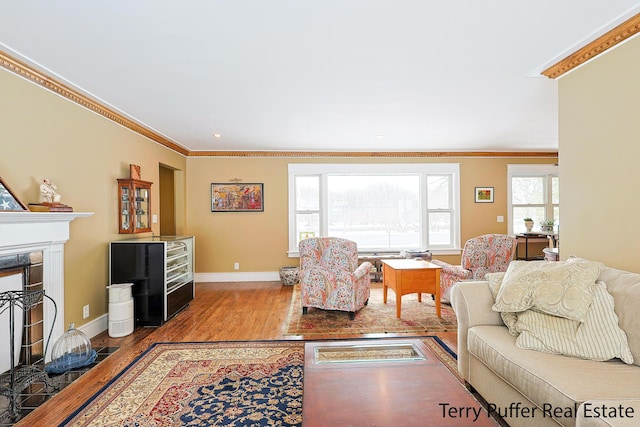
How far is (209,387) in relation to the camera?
7.81 feet

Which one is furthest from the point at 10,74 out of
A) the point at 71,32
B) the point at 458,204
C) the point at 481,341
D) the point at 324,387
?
the point at 458,204

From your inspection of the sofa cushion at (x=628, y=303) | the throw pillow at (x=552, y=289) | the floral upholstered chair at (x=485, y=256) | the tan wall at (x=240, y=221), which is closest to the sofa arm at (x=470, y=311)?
the throw pillow at (x=552, y=289)

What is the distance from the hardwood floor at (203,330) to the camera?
7.34 feet

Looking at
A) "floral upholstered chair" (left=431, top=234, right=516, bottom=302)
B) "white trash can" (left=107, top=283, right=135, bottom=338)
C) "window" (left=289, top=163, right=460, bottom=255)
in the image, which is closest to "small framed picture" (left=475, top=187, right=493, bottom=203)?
"window" (left=289, top=163, right=460, bottom=255)

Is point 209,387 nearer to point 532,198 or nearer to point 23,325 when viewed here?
point 23,325

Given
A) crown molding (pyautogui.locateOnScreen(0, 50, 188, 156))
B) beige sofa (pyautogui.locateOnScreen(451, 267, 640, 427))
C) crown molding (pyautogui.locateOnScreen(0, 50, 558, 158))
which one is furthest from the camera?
A: crown molding (pyautogui.locateOnScreen(0, 50, 558, 158))

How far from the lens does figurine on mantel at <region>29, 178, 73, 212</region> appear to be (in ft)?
8.62

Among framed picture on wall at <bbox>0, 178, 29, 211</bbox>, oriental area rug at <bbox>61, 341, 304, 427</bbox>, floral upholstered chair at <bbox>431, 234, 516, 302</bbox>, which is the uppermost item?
framed picture on wall at <bbox>0, 178, 29, 211</bbox>

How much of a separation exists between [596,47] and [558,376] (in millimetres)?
2206

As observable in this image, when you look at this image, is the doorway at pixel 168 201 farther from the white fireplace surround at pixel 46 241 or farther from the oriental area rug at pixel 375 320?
the white fireplace surround at pixel 46 241

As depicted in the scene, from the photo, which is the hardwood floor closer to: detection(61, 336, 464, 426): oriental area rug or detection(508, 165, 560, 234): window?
detection(61, 336, 464, 426): oriental area rug

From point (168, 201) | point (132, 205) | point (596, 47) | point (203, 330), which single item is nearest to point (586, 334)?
point (596, 47)

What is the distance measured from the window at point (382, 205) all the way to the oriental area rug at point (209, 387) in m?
3.35

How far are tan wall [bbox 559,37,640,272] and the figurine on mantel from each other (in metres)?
4.22
